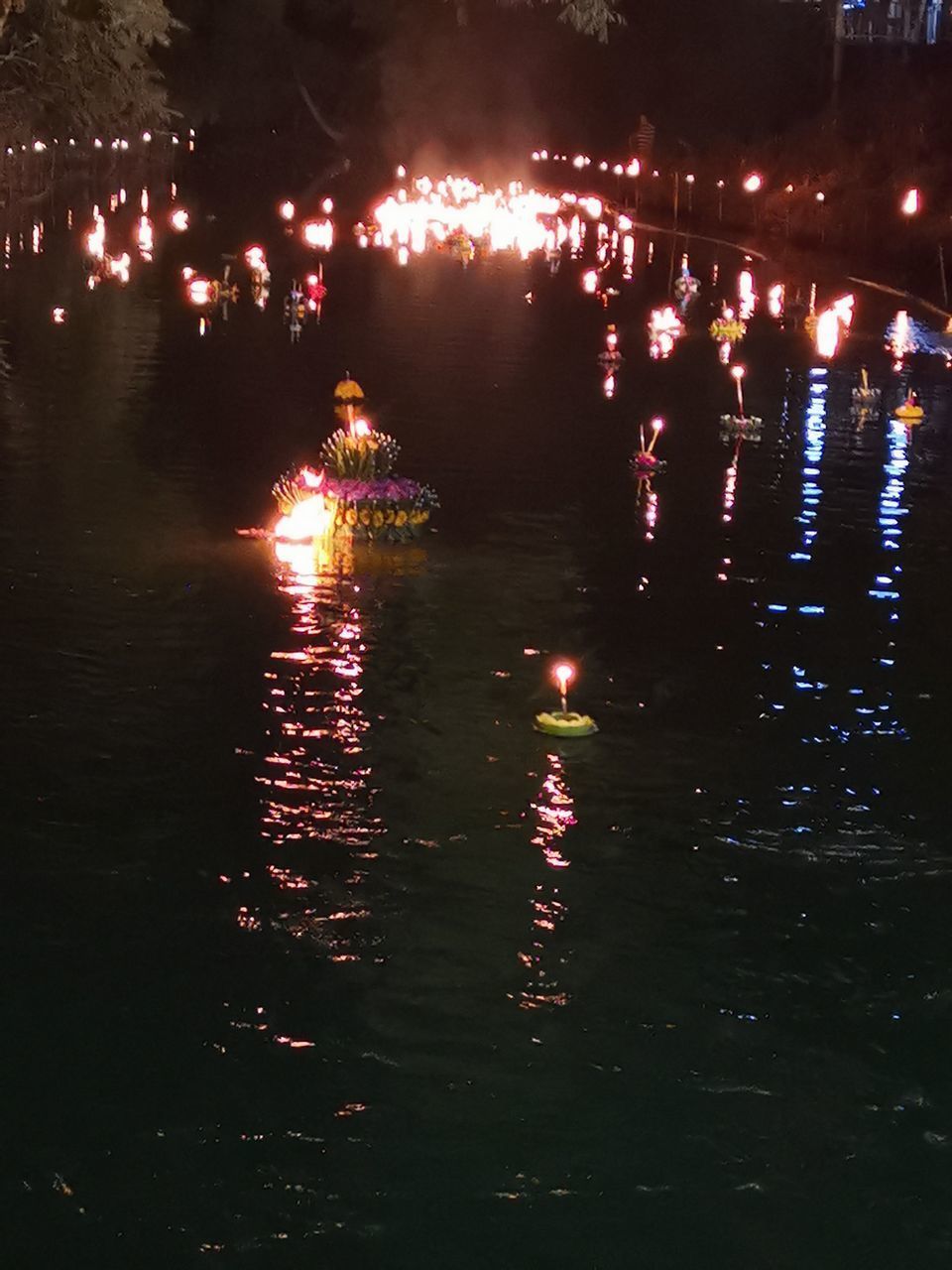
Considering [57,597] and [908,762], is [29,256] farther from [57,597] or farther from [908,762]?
[908,762]

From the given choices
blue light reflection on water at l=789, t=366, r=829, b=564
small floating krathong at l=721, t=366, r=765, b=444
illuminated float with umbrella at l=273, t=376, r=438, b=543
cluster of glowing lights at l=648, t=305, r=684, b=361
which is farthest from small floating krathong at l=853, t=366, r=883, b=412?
illuminated float with umbrella at l=273, t=376, r=438, b=543

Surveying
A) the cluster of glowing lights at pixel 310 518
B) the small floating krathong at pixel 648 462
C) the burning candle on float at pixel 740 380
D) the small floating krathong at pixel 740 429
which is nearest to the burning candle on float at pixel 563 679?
the cluster of glowing lights at pixel 310 518

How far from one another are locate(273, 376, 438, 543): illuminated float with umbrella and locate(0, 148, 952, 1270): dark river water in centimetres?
55

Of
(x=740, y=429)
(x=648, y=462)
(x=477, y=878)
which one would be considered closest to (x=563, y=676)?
(x=477, y=878)

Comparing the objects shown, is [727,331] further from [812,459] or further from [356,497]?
[356,497]

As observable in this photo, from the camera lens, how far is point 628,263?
5966cm

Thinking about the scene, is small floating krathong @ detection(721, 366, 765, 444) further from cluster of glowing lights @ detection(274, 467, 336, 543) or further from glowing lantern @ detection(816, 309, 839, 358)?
glowing lantern @ detection(816, 309, 839, 358)

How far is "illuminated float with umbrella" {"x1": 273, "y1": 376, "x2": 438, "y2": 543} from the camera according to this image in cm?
2000

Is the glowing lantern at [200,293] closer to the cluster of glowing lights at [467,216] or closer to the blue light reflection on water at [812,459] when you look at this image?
the blue light reflection on water at [812,459]

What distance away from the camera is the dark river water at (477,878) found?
837 centimetres

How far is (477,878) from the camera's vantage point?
37.8ft

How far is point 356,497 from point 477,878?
9.12m

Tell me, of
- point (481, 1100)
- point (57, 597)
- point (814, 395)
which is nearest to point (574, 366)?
point (814, 395)

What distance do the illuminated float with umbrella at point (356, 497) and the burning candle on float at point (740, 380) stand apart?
9.20m
